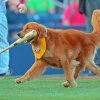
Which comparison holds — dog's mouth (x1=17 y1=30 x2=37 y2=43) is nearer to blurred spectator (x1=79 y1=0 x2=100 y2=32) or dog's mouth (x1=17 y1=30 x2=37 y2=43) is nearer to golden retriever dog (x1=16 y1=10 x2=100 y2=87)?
golden retriever dog (x1=16 y1=10 x2=100 y2=87)

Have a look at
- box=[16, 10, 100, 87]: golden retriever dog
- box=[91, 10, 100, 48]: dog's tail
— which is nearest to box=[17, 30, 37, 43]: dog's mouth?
box=[16, 10, 100, 87]: golden retriever dog

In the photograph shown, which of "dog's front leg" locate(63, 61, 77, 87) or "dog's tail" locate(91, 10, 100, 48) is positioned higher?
"dog's tail" locate(91, 10, 100, 48)

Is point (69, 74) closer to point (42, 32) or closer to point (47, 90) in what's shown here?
point (47, 90)

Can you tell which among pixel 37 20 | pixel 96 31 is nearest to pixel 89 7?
pixel 96 31

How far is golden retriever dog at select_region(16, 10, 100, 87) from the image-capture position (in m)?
11.8

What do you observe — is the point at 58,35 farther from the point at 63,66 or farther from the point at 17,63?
the point at 17,63

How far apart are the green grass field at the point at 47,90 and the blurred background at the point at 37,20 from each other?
2.38 metres

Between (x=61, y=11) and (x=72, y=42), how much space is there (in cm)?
1362

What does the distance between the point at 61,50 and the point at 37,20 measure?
384 inches

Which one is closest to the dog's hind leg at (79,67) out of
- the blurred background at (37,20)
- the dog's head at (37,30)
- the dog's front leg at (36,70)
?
the dog's front leg at (36,70)

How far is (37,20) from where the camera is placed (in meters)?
21.6

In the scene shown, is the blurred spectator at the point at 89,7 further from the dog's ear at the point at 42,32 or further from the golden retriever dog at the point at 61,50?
the dog's ear at the point at 42,32

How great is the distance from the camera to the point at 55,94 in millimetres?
10820

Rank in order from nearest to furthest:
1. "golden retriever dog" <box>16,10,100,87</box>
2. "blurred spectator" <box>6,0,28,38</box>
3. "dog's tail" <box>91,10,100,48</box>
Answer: "golden retriever dog" <box>16,10,100,87</box>, "dog's tail" <box>91,10,100,48</box>, "blurred spectator" <box>6,0,28,38</box>
